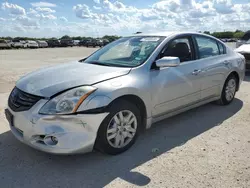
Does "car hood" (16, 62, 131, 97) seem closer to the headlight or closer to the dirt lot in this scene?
the headlight

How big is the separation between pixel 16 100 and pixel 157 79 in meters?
1.91

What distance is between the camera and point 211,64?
4.79 m

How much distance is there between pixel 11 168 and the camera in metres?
3.12

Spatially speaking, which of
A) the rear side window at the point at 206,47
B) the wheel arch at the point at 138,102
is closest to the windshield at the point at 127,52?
the wheel arch at the point at 138,102

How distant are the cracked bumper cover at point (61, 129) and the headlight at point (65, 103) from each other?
6 centimetres

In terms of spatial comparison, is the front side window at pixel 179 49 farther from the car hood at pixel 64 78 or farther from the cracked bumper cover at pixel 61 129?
the cracked bumper cover at pixel 61 129

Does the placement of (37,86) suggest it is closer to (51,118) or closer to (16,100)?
(16,100)

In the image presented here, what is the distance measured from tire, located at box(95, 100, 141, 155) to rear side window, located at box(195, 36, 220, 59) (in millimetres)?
1932

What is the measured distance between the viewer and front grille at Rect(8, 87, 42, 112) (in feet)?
10.1

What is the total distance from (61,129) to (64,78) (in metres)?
0.73

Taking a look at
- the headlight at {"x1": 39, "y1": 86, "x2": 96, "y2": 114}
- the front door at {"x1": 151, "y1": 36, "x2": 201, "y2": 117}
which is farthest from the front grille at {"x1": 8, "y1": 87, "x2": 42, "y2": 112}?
the front door at {"x1": 151, "y1": 36, "x2": 201, "y2": 117}

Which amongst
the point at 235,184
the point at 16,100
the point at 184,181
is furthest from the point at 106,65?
the point at 235,184

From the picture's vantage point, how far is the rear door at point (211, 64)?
464 centimetres

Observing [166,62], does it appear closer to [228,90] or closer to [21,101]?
[21,101]
